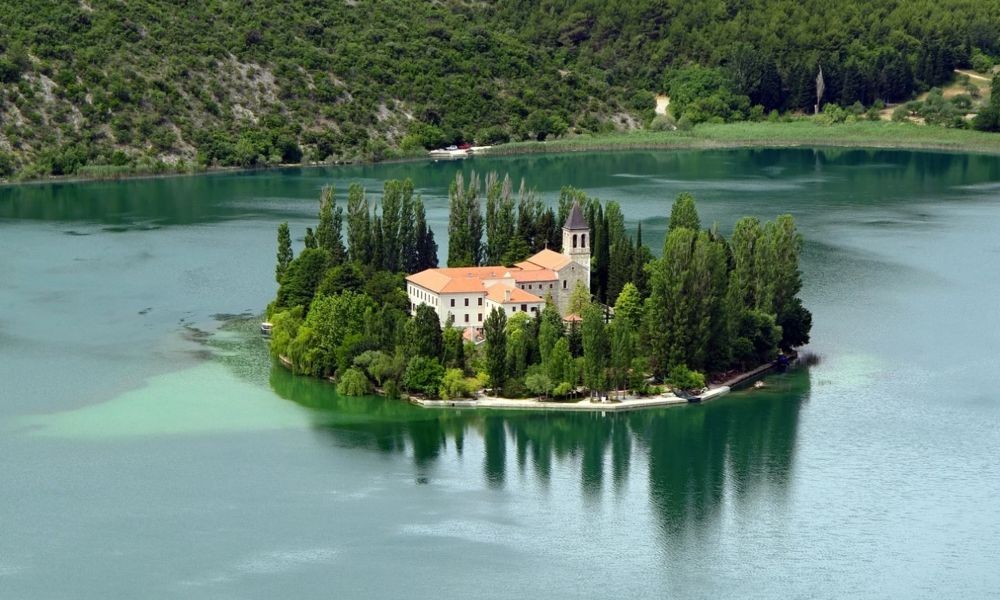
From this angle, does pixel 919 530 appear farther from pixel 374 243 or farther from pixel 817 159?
pixel 817 159

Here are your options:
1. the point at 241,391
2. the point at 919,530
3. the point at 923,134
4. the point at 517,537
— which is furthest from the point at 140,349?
the point at 923,134

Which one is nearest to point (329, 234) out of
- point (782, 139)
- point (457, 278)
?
point (457, 278)

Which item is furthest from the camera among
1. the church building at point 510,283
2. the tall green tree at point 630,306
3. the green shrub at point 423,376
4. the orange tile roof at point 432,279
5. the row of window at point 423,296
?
the row of window at point 423,296

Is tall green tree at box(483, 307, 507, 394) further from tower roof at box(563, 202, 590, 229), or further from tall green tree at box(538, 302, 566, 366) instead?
tower roof at box(563, 202, 590, 229)

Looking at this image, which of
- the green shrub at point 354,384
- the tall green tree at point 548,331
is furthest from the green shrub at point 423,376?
the tall green tree at point 548,331

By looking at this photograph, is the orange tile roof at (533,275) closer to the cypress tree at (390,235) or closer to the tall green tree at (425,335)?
the tall green tree at (425,335)

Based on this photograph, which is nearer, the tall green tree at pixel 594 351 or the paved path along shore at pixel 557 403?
the tall green tree at pixel 594 351

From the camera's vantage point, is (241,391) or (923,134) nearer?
(241,391)
